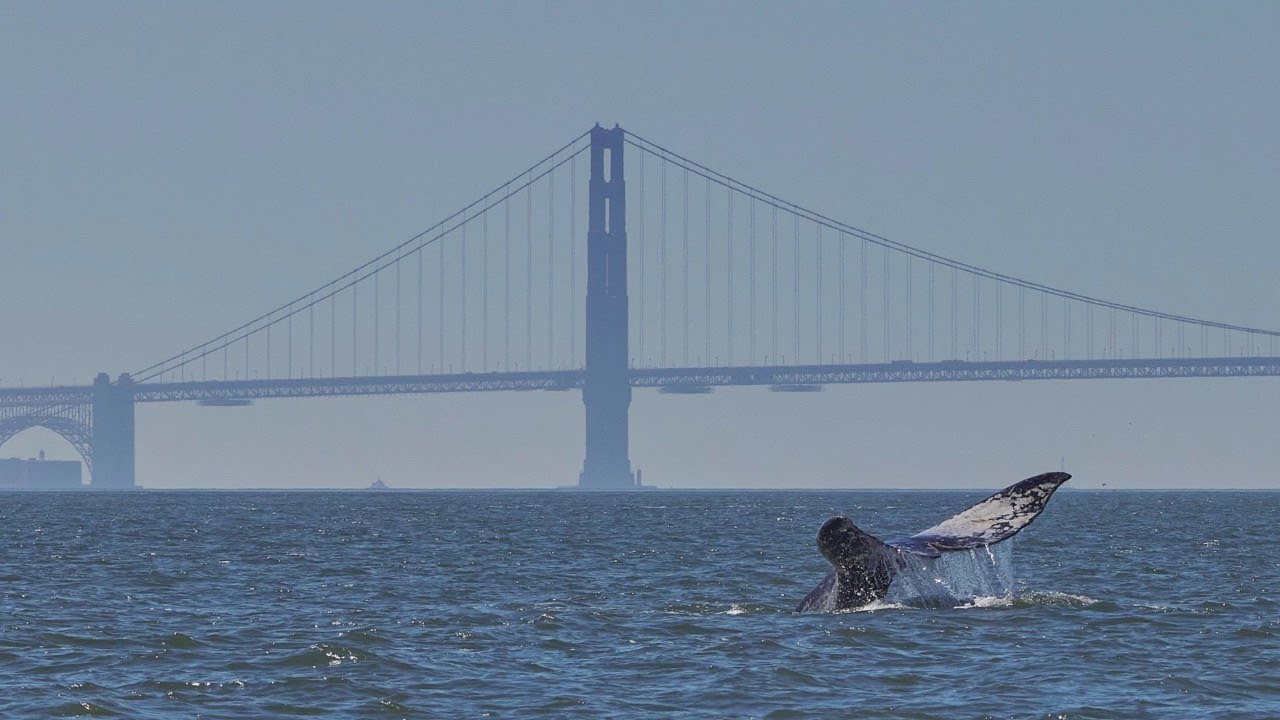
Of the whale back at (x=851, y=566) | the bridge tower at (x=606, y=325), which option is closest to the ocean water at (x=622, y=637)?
the whale back at (x=851, y=566)

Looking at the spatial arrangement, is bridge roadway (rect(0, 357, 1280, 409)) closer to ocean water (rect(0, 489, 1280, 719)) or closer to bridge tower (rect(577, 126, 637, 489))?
bridge tower (rect(577, 126, 637, 489))

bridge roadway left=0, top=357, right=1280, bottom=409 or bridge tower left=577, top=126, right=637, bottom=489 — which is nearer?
bridge roadway left=0, top=357, right=1280, bottom=409

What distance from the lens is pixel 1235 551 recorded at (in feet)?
143

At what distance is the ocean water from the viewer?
1791cm

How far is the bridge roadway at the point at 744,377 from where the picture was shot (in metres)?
120

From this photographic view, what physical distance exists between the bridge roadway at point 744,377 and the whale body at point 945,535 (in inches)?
3987

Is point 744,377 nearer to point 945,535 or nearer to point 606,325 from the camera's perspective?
point 606,325

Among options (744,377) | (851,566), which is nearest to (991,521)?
(851,566)

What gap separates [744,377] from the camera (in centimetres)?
13425

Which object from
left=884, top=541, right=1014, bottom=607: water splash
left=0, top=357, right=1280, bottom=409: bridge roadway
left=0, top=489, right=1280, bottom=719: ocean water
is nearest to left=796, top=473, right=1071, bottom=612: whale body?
left=884, top=541, right=1014, bottom=607: water splash

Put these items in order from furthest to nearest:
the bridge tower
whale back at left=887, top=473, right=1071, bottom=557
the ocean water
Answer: the bridge tower < whale back at left=887, top=473, right=1071, bottom=557 < the ocean water

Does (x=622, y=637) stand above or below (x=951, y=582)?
below

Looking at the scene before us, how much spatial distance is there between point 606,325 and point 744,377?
74.8 ft

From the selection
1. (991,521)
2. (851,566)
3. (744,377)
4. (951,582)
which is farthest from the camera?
(744,377)
